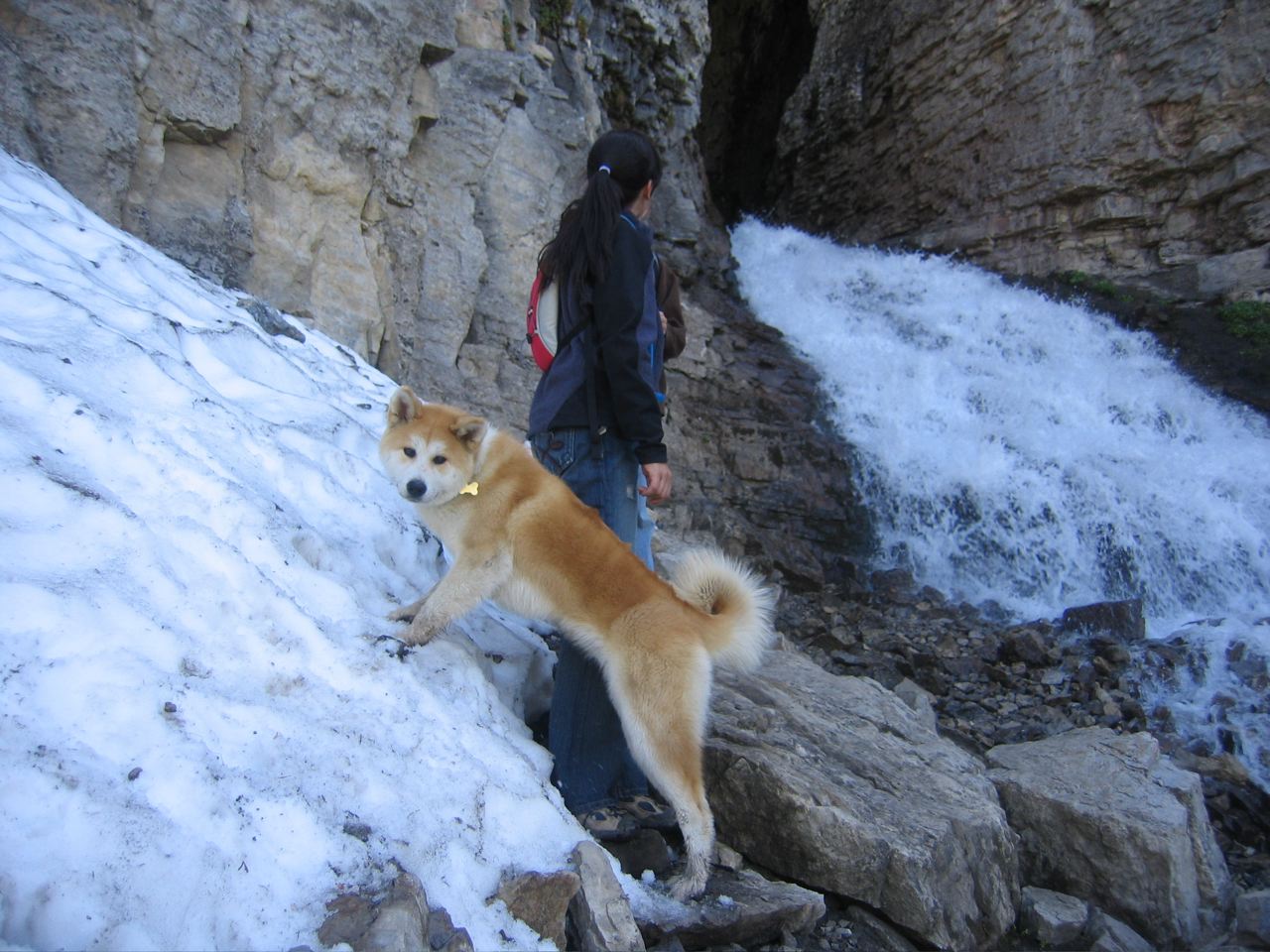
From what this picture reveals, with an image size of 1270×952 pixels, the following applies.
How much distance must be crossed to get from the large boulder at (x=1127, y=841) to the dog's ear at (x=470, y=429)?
362 cm

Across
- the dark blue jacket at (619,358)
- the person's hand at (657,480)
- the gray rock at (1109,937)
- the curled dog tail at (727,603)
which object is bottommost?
the gray rock at (1109,937)

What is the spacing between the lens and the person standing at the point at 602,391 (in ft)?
10.9

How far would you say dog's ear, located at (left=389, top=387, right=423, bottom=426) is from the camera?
3662 mm

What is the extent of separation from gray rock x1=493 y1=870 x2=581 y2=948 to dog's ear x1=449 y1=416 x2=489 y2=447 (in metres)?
1.81

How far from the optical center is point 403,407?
3684 millimetres

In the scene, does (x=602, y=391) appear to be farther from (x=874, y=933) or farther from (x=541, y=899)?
(x=874, y=933)

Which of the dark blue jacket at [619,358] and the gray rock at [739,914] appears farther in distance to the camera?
the dark blue jacket at [619,358]

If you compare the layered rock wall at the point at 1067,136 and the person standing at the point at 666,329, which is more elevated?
the layered rock wall at the point at 1067,136

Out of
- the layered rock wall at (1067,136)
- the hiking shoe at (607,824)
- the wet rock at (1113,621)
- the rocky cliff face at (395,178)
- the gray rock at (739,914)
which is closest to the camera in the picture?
the gray rock at (739,914)

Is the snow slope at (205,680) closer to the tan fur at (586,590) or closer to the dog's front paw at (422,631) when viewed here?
the dog's front paw at (422,631)

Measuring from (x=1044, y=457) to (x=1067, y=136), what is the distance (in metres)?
9.18

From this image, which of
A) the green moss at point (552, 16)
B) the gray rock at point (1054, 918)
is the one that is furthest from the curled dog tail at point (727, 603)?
the green moss at point (552, 16)

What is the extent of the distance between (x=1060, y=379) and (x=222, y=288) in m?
12.1

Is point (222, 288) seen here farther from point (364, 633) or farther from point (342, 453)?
point (364, 633)
